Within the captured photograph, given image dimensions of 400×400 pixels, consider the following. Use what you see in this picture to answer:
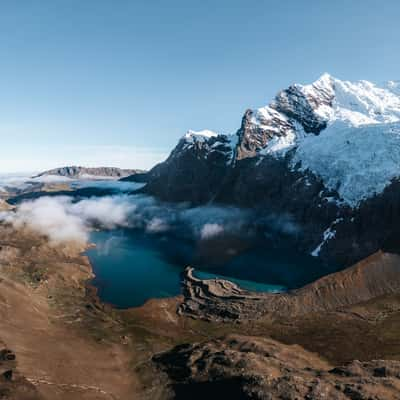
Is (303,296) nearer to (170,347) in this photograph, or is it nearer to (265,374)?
(170,347)

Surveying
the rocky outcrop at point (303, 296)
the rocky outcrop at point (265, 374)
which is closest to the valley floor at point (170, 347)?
the rocky outcrop at point (265, 374)

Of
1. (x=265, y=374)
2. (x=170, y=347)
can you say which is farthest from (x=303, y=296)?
(x=265, y=374)

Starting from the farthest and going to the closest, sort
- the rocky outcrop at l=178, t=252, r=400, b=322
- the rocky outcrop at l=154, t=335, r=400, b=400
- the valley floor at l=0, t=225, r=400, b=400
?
the rocky outcrop at l=178, t=252, r=400, b=322 → the valley floor at l=0, t=225, r=400, b=400 → the rocky outcrop at l=154, t=335, r=400, b=400

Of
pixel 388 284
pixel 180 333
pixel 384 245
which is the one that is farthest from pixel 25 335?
pixel 384 245

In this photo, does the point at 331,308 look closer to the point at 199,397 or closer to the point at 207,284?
the point at 207,284

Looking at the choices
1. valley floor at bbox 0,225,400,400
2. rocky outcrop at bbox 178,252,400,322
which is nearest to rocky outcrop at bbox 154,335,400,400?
valley floor at bbox 0,225,400,400

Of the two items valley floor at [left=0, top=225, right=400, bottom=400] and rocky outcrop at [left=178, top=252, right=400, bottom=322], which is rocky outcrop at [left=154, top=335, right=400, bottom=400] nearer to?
valley floor at [left=0, top=225, right=400, bottom=400]
